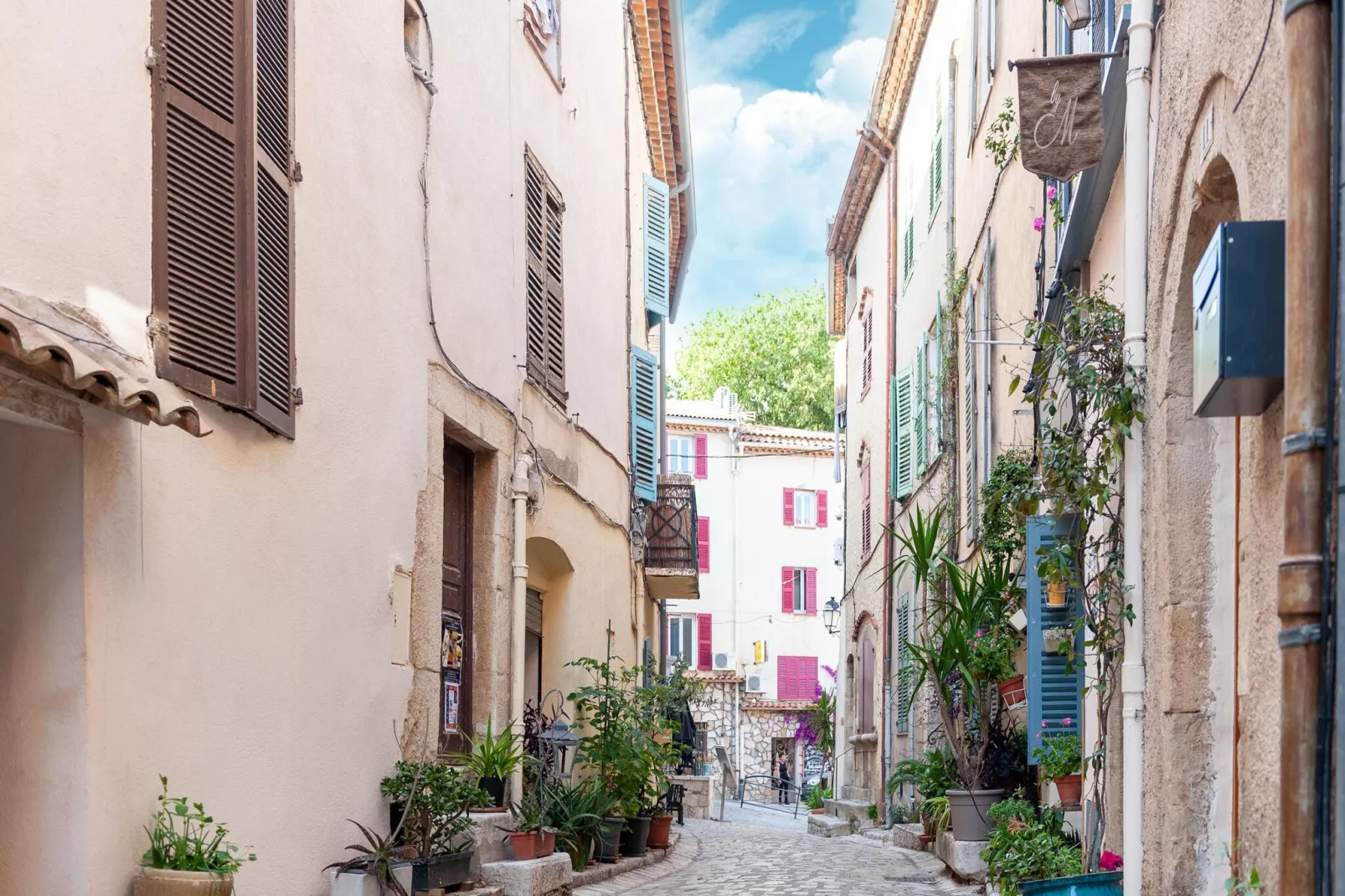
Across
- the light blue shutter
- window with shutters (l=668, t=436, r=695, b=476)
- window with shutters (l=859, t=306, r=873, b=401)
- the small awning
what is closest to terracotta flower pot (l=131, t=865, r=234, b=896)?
the small awning

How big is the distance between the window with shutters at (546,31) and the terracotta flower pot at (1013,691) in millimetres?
5809

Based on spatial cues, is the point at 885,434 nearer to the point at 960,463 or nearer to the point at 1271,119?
the point at 960,463

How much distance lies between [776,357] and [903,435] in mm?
24920

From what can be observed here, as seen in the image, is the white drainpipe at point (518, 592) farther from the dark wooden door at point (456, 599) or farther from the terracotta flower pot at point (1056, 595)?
the terracotta flower pot at point (1056, 595)

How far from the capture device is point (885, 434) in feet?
66.0

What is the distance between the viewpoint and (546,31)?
12.3 m

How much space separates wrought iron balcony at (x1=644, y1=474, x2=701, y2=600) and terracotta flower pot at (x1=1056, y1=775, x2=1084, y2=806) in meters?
9.02

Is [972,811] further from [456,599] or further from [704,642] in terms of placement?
[704,642]

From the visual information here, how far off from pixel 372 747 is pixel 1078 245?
4.55 meters

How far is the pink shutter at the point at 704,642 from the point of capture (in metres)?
38.7

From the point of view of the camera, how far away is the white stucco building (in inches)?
1517

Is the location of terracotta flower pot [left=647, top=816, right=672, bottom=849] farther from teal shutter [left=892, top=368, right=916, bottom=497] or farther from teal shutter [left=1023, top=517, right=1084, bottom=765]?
teal shutter [left=892, top=368, right=916, bottom=497]

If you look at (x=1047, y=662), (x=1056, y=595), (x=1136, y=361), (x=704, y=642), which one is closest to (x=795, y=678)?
(x=704, y=642)

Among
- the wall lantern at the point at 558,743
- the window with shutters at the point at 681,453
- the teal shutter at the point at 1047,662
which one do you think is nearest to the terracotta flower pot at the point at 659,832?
the wall lantern at the point at 558,743
